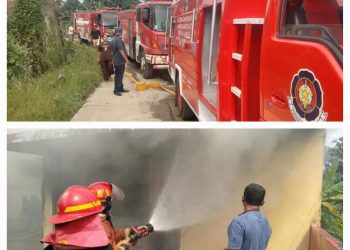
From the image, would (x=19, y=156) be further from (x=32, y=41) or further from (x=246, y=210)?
(x=32, y=41)

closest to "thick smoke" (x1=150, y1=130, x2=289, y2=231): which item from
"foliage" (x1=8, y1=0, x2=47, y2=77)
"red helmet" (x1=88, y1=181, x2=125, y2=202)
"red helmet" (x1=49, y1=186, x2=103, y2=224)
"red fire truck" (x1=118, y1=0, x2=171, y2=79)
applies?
"red helmet" (x1=88, y1=181, x2=125, y2=202)

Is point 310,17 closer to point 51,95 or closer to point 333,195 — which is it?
point 333,195

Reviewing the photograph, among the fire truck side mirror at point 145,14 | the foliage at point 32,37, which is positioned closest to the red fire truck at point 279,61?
the foliage at point 32,37

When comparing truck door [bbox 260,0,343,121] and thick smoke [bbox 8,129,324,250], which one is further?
thick smoke [bbox 8,129,324,250]

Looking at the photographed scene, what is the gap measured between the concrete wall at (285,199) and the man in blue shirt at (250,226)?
2.86 ft

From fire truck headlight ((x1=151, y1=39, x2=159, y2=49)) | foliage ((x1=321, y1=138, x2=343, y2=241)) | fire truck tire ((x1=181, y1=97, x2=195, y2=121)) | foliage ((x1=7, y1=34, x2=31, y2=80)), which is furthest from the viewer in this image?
fire truck headlight ((x1=151, y1=39, x2=159, y2=49))

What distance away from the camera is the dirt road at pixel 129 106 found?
717 cm

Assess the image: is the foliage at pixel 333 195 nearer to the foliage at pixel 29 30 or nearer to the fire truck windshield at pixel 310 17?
the fire truck windshield at pixel 310 17

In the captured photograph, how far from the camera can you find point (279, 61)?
2.92 meters

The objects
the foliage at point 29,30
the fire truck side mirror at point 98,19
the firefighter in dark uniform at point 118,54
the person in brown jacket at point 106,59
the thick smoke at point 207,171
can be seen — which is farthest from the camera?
the fire truck side mirror at point 98,19

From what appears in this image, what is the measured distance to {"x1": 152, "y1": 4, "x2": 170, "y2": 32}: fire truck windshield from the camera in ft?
38.0

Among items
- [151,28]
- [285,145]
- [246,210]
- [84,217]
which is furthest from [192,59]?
[151,28]

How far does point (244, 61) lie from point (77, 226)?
1967 mm

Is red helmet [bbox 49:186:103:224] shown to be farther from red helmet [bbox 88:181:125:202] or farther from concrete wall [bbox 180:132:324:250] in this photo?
concrete wall [bbox 180:132:324:250]
